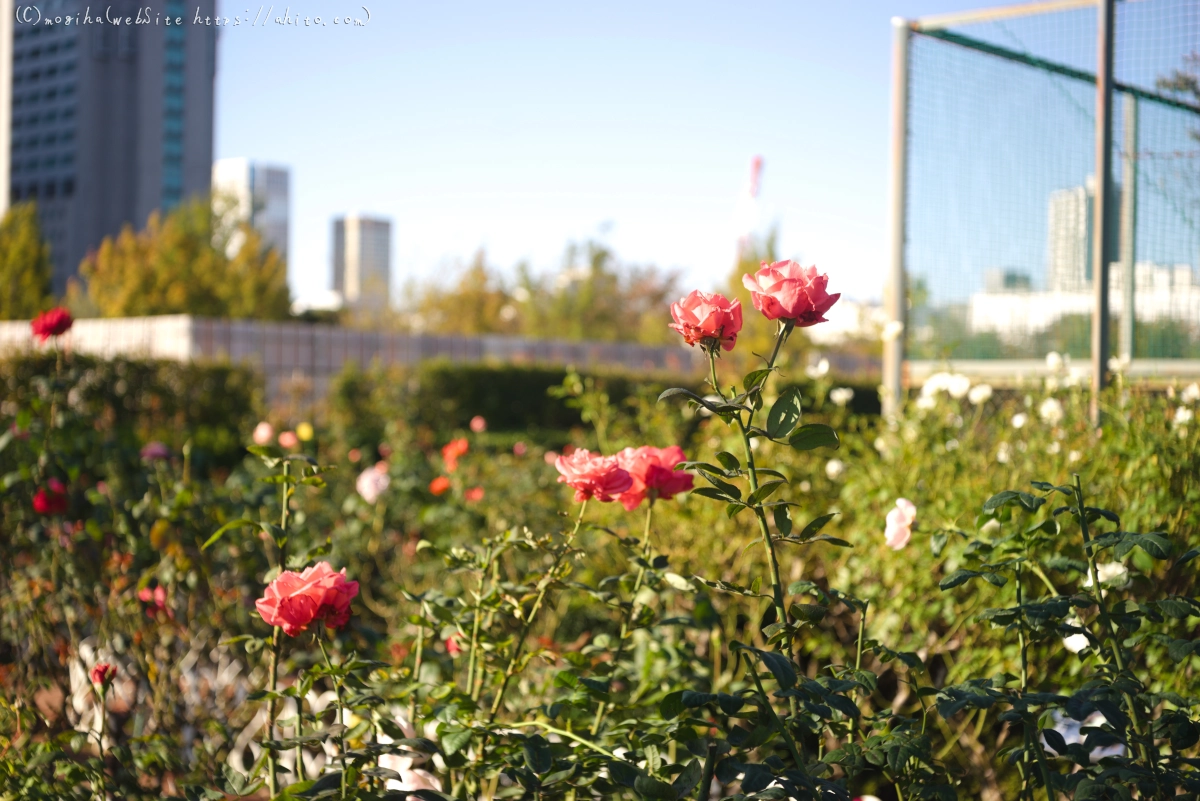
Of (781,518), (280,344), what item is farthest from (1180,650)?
(280,344)

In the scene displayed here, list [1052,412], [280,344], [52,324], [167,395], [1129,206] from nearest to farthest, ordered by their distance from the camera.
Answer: [52,324] < [1052,412] < [1129,206] < [167,395] < [280,344]

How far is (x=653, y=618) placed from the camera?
5.20ft

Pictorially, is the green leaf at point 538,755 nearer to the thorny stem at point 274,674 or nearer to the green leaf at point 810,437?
the thorny stem at point 274,674

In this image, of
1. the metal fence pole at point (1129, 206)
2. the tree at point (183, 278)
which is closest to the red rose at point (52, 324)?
the metal fence pole at point (1129, 206)

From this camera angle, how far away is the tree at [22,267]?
24047 mm

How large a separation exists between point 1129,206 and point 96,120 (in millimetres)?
61759

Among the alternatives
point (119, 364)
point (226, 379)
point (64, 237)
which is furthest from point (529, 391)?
point (64, 237)

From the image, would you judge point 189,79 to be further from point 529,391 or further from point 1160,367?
point 1160,367

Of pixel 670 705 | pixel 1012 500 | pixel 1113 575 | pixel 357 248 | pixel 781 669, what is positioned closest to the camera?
pixel 781 669

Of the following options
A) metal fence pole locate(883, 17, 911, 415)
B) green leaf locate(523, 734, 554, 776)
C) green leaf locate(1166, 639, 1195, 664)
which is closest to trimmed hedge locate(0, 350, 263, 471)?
metal fence pole locate(883, 17, 911, 415)

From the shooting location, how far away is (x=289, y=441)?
167 inches

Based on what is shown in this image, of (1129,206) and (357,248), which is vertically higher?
(357,248)

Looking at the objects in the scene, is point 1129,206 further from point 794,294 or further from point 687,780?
point 687,780

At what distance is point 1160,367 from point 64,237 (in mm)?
61725
